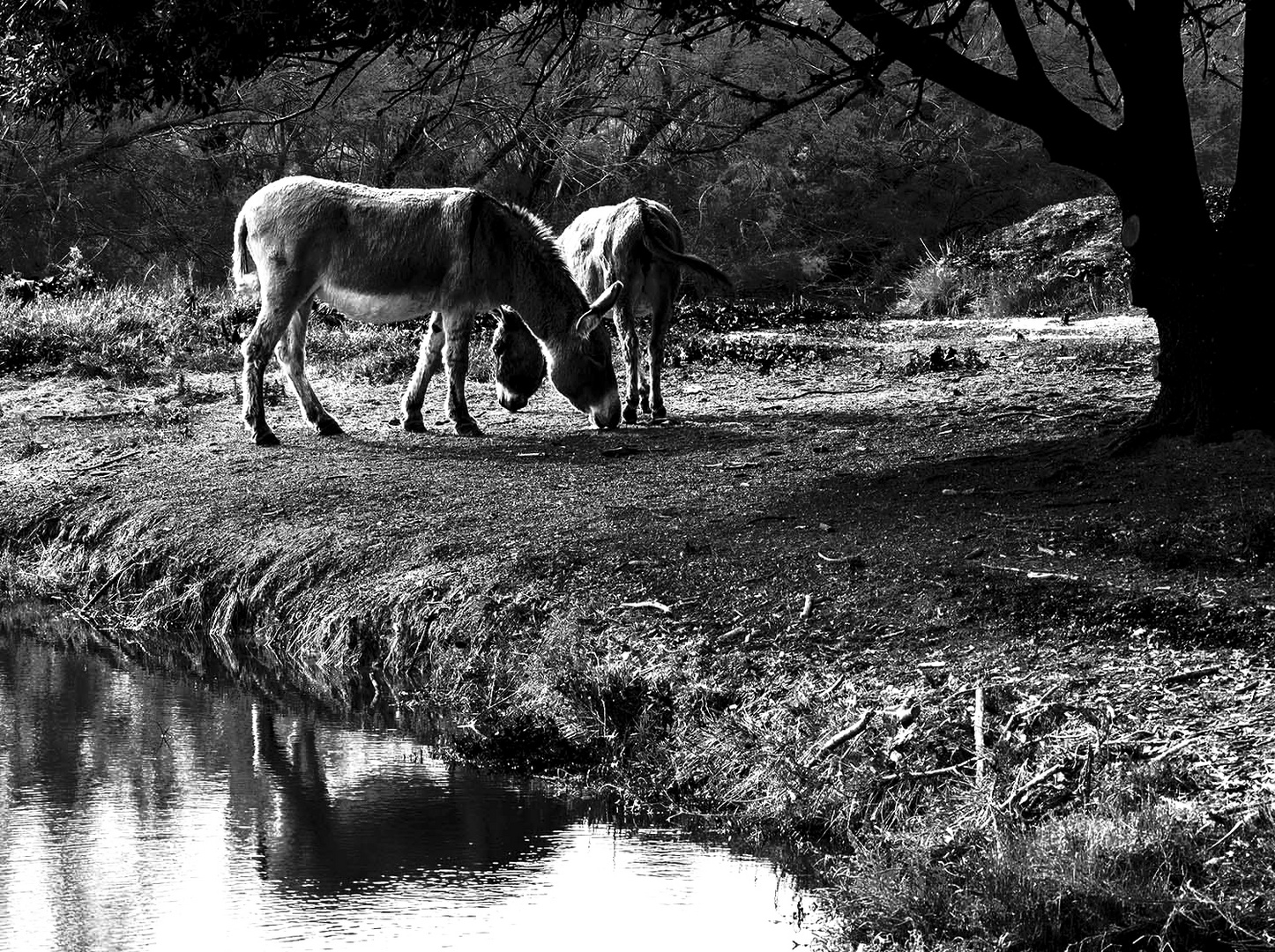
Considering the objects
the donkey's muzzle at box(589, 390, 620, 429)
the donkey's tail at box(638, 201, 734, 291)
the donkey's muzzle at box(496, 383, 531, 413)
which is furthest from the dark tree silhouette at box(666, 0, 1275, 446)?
the donkey's muzzle at box(496, 383, 531, 413)

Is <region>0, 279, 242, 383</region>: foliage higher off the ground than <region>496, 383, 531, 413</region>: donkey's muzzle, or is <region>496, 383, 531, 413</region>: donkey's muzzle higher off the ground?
<region>0, 279, 242, 383</region>: foliage

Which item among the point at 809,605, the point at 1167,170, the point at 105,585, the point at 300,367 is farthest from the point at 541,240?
the point at 809,605

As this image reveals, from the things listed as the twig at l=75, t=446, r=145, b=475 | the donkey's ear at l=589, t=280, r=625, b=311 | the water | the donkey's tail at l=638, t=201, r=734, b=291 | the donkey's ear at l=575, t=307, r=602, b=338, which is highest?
the donkey's tail at l=638, t=201, r=734, b=291

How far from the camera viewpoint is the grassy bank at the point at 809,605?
500 centimetres

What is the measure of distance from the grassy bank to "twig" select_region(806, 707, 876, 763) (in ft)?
0.05

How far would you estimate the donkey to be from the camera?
464 inches

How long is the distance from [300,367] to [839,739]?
6.89 meters

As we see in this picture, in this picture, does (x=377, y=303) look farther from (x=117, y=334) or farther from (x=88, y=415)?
(x=117, y=334)

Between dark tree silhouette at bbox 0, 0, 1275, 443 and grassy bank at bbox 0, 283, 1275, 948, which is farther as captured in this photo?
dark tree silhouette at bbox 0, 0, 1275, 443

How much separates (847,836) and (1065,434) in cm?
528

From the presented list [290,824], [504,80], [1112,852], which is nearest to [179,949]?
[290,824]

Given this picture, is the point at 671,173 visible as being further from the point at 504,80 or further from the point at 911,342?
the point at 911,342

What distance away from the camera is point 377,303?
11.5m

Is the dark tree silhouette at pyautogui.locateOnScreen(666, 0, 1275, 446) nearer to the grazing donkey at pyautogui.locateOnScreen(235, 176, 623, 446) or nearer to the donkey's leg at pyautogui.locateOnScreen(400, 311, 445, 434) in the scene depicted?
the grazing donkey at pyautogui.locateOnScreen(235, 176, 623, 446)
